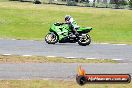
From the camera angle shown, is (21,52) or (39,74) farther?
(21,52)

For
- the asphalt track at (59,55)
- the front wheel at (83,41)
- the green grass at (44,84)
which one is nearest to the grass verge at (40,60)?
the asphalt track at (59,55)

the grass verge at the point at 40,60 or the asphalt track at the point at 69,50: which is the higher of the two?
the grass verge at the point at 40,60

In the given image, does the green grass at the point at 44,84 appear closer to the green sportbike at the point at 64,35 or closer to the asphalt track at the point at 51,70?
the asphalt track at the point at 51,70

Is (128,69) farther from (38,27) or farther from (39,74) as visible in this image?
(38,27)

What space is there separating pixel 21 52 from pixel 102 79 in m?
11.3

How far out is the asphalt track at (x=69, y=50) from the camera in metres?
18.6

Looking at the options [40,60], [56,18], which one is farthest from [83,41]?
[56,18]

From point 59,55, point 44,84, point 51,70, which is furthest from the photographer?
point 59,55

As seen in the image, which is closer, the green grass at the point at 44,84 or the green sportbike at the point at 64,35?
the green grass at the point at 44,84

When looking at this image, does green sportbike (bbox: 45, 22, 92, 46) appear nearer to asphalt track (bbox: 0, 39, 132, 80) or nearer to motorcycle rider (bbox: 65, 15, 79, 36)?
motorcycle rider (bbox: 65, 15, 79, 36)

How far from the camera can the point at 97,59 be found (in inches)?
683

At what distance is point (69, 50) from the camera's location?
20297 millimetres

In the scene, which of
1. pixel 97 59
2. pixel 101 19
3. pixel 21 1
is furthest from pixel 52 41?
pixel 21 1

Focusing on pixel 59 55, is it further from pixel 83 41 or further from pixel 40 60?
pixel 83 41
